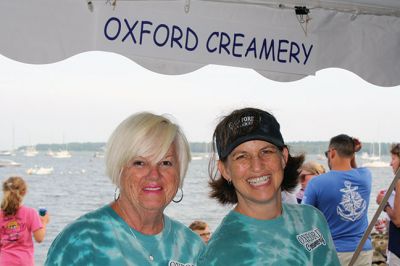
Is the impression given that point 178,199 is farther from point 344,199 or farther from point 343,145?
point 343,145

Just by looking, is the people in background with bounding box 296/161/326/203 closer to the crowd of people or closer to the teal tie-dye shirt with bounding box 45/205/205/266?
the crowd of people

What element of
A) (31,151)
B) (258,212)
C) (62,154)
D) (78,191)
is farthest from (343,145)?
(62,154)

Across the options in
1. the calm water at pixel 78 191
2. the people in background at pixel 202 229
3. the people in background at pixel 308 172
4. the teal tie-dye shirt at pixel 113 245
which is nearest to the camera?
the teal tie-dye shirt at pixel 113 245

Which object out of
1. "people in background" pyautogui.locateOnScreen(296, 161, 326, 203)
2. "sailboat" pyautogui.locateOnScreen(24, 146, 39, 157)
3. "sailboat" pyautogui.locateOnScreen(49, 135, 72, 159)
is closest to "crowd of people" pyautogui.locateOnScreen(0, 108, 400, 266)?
"people in background" pyautogui.locateOnScreen(296, 161, 326, 203)

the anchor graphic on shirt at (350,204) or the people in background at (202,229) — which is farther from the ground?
the anchor graphic on shirt at (350,204)

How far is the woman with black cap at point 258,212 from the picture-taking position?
1.48 meters

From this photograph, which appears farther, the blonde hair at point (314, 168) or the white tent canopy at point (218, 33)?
the blonde hair at point (314, 168)

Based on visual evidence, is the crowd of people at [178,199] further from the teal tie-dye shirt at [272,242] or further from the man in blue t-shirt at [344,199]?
the man in blue t-shirt at [344,199]

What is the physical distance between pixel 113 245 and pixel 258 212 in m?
0.41

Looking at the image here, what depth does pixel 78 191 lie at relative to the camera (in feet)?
101

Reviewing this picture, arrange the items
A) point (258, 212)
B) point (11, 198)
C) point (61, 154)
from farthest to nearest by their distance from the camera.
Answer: point (61, 154) < point (11, 198) < point (258, 212)

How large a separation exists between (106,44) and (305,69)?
92 cm

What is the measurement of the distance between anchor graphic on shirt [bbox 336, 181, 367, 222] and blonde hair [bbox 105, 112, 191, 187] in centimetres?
218

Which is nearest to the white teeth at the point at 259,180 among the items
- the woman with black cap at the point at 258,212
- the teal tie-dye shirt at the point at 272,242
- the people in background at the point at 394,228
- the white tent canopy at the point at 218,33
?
the woman with black cap at the point at 258,212
